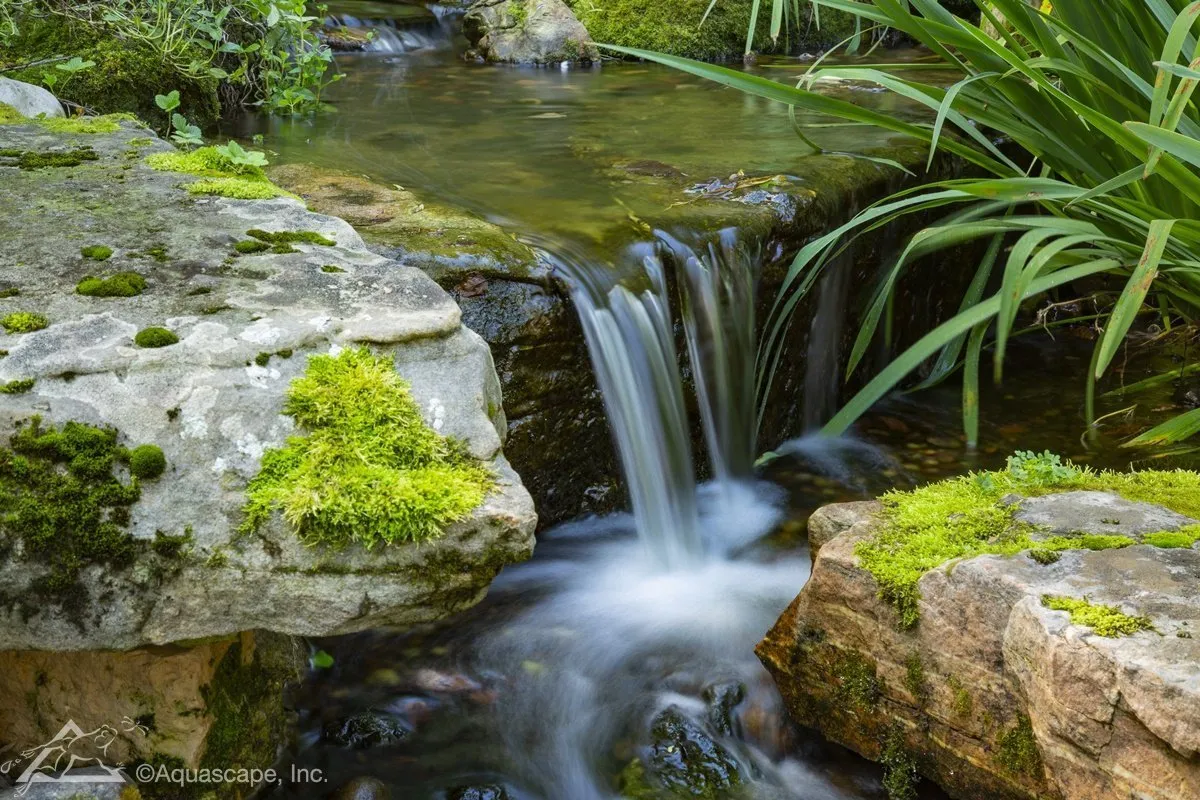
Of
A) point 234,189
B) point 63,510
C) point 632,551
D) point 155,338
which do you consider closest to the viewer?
point 63,510

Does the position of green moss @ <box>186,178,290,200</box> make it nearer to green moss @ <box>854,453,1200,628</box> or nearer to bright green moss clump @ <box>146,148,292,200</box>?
bright green moss clump @ <box>146,148,292,200</box>

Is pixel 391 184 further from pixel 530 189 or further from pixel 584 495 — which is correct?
pixel 584 495

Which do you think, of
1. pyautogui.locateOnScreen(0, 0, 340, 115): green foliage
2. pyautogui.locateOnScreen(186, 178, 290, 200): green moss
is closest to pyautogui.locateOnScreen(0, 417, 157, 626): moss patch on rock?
pyautogui.locateOnScreen(186, 178, 290, 200): green moss

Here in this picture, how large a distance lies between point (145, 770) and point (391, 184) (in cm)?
275

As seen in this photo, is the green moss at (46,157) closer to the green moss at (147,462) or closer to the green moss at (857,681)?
the green moss at (147,462)

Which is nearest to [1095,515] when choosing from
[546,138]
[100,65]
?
[546,138]

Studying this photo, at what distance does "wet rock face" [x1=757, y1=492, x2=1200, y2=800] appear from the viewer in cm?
195

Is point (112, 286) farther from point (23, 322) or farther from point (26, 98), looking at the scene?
point (26, 98)

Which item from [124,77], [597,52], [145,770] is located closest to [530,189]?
[124,77]

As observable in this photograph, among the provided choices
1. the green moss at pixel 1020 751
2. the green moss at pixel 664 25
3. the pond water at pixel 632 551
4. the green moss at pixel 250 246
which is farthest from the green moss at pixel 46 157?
the green moss at pixel 664 25

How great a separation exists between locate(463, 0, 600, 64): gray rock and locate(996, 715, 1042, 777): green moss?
273 inches

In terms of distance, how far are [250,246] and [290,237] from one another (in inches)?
5.1

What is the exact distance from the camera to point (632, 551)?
368cm

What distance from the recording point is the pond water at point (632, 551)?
2768 mm
